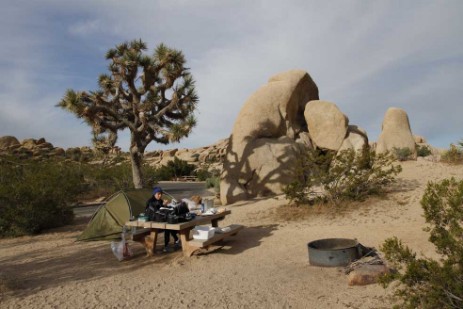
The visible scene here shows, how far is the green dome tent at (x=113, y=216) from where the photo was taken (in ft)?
29.1

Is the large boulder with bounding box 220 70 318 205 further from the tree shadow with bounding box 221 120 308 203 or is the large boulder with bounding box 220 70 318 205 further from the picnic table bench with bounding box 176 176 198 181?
the picnic table bench with bounding box 176 176 198 181

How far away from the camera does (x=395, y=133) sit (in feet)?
61.1

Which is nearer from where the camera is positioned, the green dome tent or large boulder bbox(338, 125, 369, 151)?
the green dome tent

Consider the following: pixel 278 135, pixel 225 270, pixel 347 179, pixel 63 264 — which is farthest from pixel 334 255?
pixel 278 135

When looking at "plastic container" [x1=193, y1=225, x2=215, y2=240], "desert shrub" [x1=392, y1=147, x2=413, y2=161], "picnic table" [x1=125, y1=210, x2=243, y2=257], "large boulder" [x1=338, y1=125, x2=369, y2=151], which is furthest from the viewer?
"desert shrub" [x1=392, y1=147, x2=413, y2=161]

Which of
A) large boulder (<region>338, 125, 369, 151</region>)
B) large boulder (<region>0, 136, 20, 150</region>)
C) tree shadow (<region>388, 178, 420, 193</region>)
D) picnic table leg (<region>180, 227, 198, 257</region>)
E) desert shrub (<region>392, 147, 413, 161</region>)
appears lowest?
picnic table leg (<region>180, 227, 198, 257</region>)

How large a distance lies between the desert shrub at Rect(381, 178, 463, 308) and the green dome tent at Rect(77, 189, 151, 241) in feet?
22.1

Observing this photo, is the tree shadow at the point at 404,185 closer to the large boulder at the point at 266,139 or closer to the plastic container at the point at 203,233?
the large boulder at the point at 266,139

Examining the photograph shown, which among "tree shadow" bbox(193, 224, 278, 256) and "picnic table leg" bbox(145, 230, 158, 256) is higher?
"picnic table leg" bbox(145, 230, 158, 256)

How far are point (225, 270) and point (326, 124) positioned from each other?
35.9ft

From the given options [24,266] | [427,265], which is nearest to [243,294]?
[427,265]

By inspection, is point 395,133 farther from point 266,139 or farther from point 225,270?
point 225,270

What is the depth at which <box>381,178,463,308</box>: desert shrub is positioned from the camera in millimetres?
2996

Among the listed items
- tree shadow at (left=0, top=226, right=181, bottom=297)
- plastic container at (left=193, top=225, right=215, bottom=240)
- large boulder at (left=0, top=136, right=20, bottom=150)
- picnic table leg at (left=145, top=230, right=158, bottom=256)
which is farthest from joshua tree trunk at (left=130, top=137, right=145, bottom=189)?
large boulder at (left=0, top=136, right=20, bottom=150)
